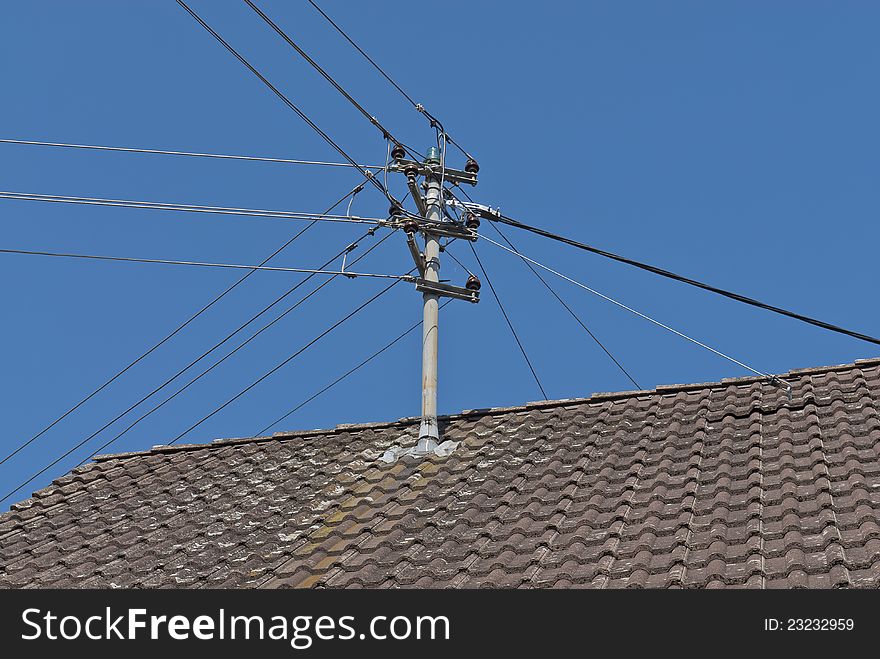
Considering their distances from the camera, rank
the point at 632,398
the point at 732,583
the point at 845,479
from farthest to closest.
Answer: the point at 632,398 → the point at 845,479 → the point at 732,583

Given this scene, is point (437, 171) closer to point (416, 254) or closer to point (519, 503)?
point (416, 254)

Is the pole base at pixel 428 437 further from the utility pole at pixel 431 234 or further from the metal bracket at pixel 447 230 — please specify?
the metal bracket at pixel 447 230

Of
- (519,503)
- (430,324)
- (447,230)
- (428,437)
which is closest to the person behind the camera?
(519,503)

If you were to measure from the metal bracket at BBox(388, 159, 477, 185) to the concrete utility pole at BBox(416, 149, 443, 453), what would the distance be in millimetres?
57

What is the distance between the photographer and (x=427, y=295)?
10.5 m

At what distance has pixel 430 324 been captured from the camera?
10.4 metres

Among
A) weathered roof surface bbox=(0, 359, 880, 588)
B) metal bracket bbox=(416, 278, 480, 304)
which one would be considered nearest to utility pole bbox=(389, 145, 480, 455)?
metal bracket bbox=(416, 278, 480, 304)

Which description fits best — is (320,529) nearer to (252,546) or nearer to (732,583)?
(252,546)

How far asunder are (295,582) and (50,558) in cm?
249

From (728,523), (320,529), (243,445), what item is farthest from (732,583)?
(243,445)

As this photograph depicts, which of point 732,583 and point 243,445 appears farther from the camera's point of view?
point 243,445

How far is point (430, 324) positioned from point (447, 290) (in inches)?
14.8

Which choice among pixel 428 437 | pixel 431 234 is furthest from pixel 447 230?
pixel 428 437

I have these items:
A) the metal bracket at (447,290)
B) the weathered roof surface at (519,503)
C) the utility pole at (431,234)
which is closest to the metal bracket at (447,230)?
the utility pole at (431,234)
